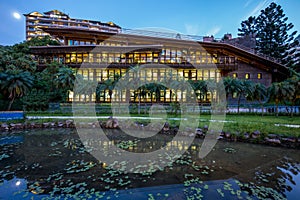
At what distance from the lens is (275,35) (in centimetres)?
4231

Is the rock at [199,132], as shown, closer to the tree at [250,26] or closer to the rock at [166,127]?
the rock at [166,127]

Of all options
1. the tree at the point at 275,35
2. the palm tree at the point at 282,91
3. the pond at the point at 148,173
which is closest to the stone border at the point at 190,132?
the pond at the point at 148,173

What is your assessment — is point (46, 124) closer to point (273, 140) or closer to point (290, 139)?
point (273, 140)

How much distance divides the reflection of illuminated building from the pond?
2046cm

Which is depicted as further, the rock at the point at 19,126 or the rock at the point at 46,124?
the rock at the point at 46,124

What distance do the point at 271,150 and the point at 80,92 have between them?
2156cm

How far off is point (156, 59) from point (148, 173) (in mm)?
26716

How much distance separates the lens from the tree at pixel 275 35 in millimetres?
40000

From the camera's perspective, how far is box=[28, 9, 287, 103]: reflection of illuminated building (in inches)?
1206

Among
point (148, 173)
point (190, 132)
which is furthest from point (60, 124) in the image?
point (148, 173)

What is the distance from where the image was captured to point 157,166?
7.63 m

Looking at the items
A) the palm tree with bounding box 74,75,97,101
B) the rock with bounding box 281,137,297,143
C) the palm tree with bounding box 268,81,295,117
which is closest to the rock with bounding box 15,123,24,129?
the palm tree with bounding box 74,75,97,101

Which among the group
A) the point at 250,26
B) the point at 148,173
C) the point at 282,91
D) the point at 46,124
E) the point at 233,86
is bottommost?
the point at 148,173

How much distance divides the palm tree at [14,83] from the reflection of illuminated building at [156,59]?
1005cm
